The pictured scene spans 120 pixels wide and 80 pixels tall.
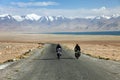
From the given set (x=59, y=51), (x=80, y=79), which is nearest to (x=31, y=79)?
(x=80, y=79)

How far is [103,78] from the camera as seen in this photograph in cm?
1881

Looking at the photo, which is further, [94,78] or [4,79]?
[4,79]

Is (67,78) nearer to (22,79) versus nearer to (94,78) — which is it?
(94,78)

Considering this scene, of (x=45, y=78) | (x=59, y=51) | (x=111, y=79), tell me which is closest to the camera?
(x=111, y=79)

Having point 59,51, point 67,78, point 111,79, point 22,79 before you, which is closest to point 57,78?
point 67,78

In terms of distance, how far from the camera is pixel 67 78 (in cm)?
1906

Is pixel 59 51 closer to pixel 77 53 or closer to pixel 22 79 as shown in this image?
pixel 77 53

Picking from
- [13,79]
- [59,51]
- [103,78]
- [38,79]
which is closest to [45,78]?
[38,79]

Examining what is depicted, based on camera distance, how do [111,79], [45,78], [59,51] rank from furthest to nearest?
[59,51] → [45,78] → [111,79]

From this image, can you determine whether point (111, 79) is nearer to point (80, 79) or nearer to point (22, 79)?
point (80, 79)

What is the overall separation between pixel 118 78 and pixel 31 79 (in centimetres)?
554

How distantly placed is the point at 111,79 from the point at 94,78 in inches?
42.5

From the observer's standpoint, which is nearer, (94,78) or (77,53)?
(94,78)

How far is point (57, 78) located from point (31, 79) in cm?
167
